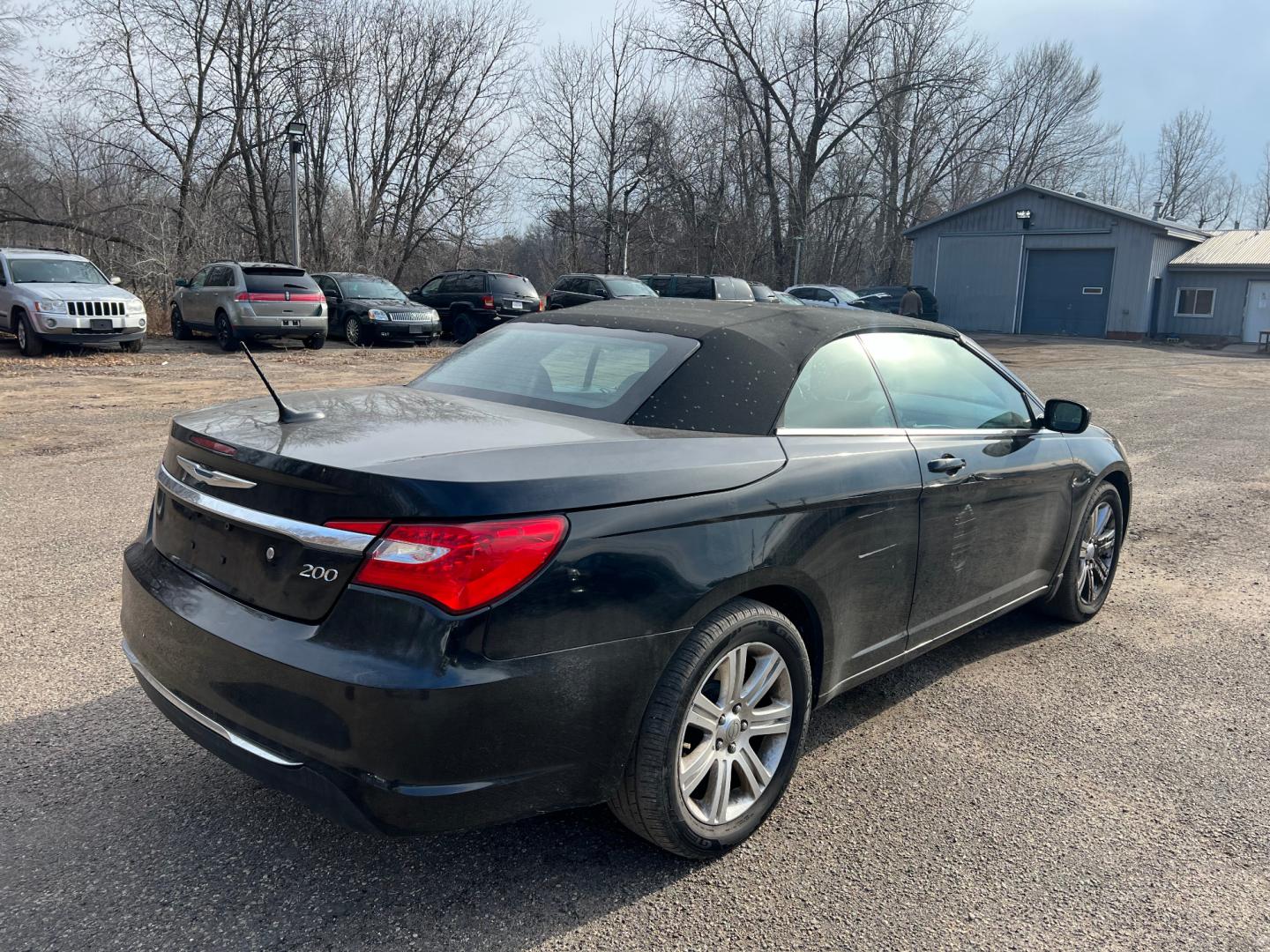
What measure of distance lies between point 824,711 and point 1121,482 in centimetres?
234

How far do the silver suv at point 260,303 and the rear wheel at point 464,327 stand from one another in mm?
3901

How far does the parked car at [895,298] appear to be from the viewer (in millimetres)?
35906

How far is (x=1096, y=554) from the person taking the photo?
478cm

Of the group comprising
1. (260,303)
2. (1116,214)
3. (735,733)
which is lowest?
(735,733)

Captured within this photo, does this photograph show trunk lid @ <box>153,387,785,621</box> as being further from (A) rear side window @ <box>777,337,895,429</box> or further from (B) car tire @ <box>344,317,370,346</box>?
(B) car tire @ <box>344,317,370,346</box>

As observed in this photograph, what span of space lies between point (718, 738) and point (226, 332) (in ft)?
59.6

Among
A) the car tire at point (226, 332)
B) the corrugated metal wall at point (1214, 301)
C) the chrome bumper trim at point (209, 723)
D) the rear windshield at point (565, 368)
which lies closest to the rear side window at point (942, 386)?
the rear windshield at point (565, 368)

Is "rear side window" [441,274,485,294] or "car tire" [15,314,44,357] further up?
"rear side window" [441,274,485,294]

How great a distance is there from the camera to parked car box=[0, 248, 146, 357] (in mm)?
15539

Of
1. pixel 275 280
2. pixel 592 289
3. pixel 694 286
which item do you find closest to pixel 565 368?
pixel 275 280

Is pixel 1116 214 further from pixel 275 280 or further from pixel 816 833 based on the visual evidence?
pixel 816 833

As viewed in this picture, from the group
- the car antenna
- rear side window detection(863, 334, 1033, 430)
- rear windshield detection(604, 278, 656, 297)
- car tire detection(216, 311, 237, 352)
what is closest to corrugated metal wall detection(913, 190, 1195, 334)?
rear windshield detection(604, 278, 656, 297)

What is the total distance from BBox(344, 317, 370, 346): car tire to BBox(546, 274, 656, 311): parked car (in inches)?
172

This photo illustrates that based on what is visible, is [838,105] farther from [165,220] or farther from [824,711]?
[824,711]
